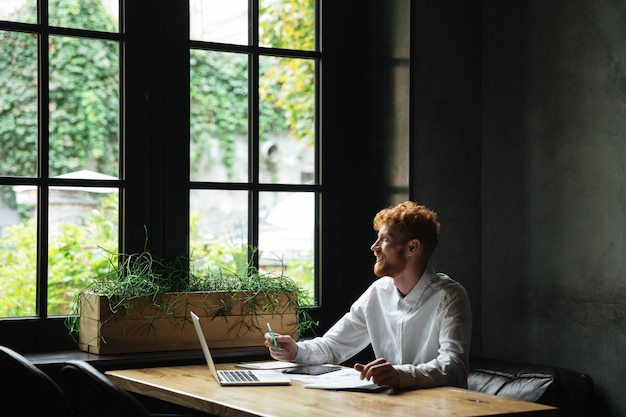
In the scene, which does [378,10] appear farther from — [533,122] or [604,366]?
[604,366]

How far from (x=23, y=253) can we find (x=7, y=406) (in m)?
1.19

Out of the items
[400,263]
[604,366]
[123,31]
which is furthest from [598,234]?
[123,31]

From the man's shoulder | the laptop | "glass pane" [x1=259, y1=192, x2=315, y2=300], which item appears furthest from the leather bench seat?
"glass pane" [x1=259, y1=192, x2=315, y2=300]

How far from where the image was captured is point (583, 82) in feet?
12.9

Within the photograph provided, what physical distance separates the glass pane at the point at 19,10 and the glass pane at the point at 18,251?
74 centimetres

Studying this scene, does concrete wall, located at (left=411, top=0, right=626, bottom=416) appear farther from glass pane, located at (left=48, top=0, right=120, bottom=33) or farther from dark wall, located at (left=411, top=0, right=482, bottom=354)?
glass pane, located at (left=48, top=0, right=120, bottom=33)

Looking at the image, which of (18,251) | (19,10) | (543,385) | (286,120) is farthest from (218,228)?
(543,385)

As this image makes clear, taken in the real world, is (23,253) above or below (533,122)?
below

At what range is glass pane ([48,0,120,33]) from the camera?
13.5ft

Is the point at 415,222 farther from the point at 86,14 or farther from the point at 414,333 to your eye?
the point at 86,14

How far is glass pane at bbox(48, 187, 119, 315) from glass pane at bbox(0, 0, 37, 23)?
0.76 meters

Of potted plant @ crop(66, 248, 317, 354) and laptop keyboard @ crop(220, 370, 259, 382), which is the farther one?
potted plant @ crop(66, 248, 317, 354)

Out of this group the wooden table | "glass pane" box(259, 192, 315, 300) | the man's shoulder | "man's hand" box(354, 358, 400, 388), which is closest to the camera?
the wooden table

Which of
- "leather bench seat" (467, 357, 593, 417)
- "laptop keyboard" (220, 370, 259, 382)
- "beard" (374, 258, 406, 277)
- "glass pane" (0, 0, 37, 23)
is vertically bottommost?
"leather bench seat" (467, 357, 593, 417)
